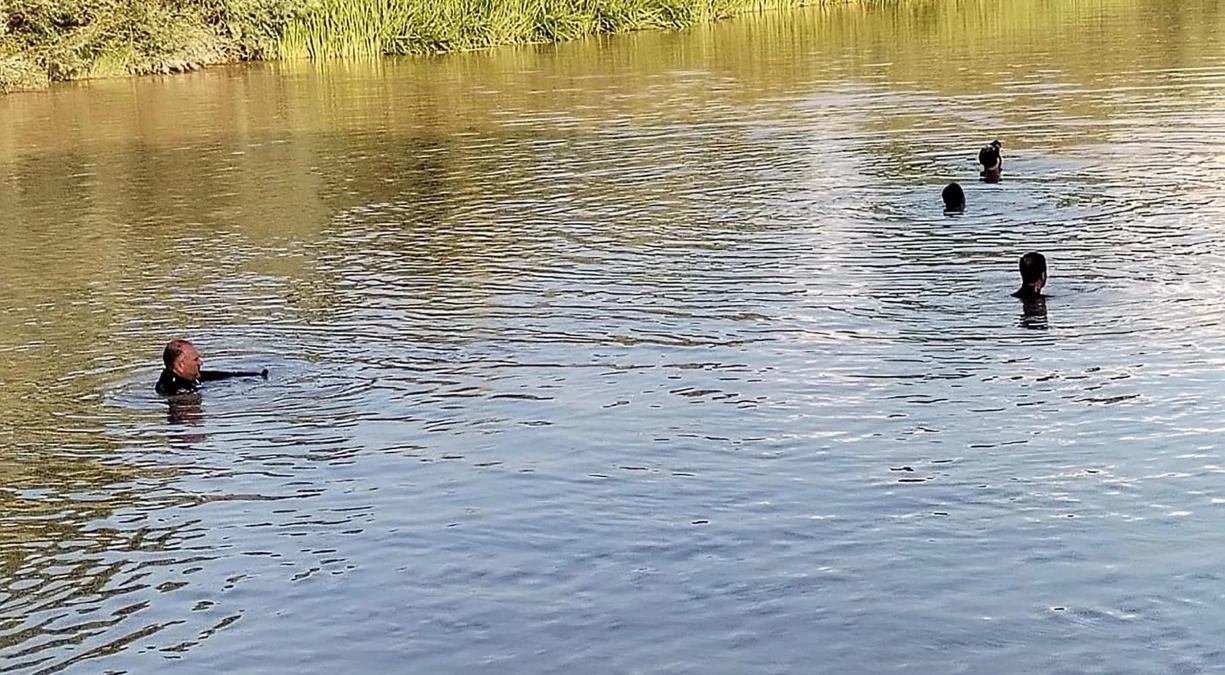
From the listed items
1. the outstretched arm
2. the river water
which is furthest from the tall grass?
the outstretched arm

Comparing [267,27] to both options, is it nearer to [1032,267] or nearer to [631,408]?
[1032,267]

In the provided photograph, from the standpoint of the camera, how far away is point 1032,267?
14391mm

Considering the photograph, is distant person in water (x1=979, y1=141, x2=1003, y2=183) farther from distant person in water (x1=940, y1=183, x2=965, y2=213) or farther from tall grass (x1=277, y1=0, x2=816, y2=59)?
tall grass (x1=277, y1=0, x2=816, y2=59)

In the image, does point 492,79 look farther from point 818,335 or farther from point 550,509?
point 550,509

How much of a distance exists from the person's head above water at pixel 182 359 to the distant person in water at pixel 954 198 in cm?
918

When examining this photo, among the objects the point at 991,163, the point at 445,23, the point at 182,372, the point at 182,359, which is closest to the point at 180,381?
the point at 182,372

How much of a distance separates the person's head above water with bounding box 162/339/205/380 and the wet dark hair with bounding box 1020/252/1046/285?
6250mm

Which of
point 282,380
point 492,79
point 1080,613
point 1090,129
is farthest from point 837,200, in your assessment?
point 492,79

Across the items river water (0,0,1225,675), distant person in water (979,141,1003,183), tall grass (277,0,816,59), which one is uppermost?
tall grass (277,0,816,59)

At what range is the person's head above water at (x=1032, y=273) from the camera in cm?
1436

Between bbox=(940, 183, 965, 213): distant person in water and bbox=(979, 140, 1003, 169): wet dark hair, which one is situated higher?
bbox=(979, 140, 1003, 169): wet dark hair

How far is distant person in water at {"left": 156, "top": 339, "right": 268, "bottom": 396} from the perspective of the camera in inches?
490

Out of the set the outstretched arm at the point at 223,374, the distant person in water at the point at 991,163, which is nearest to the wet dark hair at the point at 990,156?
the distant person in water at the point at 991,163

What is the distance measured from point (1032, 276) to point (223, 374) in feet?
20.2
